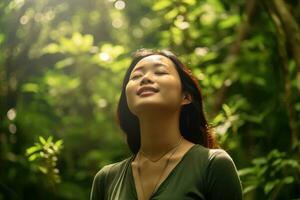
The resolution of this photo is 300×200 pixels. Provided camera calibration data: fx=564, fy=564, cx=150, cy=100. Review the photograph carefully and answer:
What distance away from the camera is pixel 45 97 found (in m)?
5.07

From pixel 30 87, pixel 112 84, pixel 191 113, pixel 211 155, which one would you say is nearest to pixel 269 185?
pixel 191 113

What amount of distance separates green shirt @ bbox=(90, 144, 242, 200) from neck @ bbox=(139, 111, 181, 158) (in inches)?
3.7

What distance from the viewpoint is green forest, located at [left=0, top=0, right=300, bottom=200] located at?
4027 millimetres

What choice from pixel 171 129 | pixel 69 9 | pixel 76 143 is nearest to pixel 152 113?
pixel 171 129

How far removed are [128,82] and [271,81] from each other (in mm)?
2789

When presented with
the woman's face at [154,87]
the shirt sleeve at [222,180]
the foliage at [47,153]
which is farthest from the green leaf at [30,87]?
the shirt sleeve at [222,180]

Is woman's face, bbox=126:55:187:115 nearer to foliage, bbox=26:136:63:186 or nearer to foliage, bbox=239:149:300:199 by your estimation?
foliage, bbox=26:136:63:186

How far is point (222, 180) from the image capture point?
206cm

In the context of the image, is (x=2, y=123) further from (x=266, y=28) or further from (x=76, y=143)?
(x=266, y=28)

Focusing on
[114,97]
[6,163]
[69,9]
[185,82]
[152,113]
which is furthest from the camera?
[69,9]

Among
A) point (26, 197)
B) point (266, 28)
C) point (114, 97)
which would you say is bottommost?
point (26, 197)

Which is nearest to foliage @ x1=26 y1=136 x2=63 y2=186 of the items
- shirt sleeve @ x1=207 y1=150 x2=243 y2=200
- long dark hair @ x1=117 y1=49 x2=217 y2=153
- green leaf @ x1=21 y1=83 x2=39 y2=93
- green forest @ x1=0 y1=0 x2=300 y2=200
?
long dark hair @ x1=117 y1=49 x2=217 y2=153

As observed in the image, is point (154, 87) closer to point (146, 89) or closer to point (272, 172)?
point (146, 89)

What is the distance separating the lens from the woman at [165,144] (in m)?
2.08
